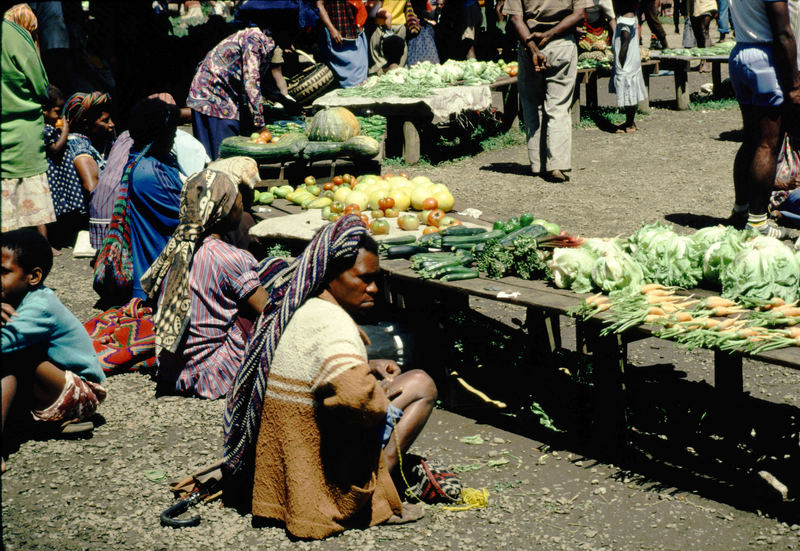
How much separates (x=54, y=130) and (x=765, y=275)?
6.90m

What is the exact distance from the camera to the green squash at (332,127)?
8.19 metres

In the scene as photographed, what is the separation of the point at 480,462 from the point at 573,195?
5375 millimetres

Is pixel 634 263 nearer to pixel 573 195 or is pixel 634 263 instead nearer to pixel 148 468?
pixel 148 468

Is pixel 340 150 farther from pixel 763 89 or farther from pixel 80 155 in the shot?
pixel 763 89

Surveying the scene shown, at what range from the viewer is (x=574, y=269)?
13.5 feet

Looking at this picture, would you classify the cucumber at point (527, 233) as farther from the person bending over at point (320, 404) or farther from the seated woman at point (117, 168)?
the seated woman at point (117, 168)

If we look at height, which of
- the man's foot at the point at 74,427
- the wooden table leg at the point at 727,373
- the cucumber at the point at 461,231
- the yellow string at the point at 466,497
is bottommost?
the yellow string at the point at 466,497

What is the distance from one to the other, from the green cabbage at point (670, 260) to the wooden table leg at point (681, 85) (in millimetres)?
9545

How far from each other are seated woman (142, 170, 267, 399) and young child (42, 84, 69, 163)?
3698 millimetres

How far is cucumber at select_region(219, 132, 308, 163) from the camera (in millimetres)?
7832

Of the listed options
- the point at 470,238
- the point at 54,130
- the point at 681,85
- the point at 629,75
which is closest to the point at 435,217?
the point at 470,238

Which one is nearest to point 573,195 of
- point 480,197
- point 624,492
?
point 480,197

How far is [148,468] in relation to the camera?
429 cm

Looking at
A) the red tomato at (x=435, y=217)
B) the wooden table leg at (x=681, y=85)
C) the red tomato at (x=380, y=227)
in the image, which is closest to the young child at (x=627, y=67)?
the wooden table leg at (x=681, y=85)
